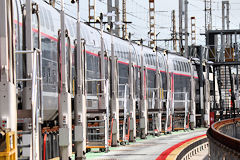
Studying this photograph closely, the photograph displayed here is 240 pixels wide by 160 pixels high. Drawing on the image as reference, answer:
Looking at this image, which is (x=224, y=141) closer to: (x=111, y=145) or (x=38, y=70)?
(x=38, y=70)

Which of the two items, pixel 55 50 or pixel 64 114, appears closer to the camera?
pixel 64 114

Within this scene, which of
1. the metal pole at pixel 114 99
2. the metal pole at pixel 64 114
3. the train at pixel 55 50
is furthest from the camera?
the metal pole at pixel 114 99

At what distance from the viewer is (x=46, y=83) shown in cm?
2031

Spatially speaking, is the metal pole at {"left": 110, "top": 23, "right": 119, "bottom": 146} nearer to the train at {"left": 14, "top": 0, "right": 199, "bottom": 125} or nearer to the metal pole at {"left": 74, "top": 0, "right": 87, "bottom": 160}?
the train at {"left": 14, "top": 0, "right": 199, "bottom": 125}

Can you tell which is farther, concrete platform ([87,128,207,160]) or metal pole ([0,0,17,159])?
concrete platform ([87,128,207,160])

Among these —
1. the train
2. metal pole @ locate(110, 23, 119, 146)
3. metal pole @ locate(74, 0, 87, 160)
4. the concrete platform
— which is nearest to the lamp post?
metal pole @ locate(74, 0, 87, 160)

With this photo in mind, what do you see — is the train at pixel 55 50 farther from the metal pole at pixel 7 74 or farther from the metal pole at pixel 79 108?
the metal pole at pixel 7 74

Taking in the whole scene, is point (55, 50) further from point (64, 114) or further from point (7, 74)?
point (7, 74)

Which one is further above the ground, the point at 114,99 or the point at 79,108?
Result: the point at 114,99

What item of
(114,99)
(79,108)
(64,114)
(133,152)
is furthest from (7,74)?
(114,99)

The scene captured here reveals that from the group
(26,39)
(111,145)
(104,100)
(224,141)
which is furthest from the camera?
(111,145)

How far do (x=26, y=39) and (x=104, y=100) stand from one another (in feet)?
35.7

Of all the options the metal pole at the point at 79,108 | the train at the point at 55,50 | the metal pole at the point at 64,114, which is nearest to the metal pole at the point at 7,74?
the train at the point at 55,50

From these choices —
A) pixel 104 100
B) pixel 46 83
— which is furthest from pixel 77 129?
pixel 104 100
